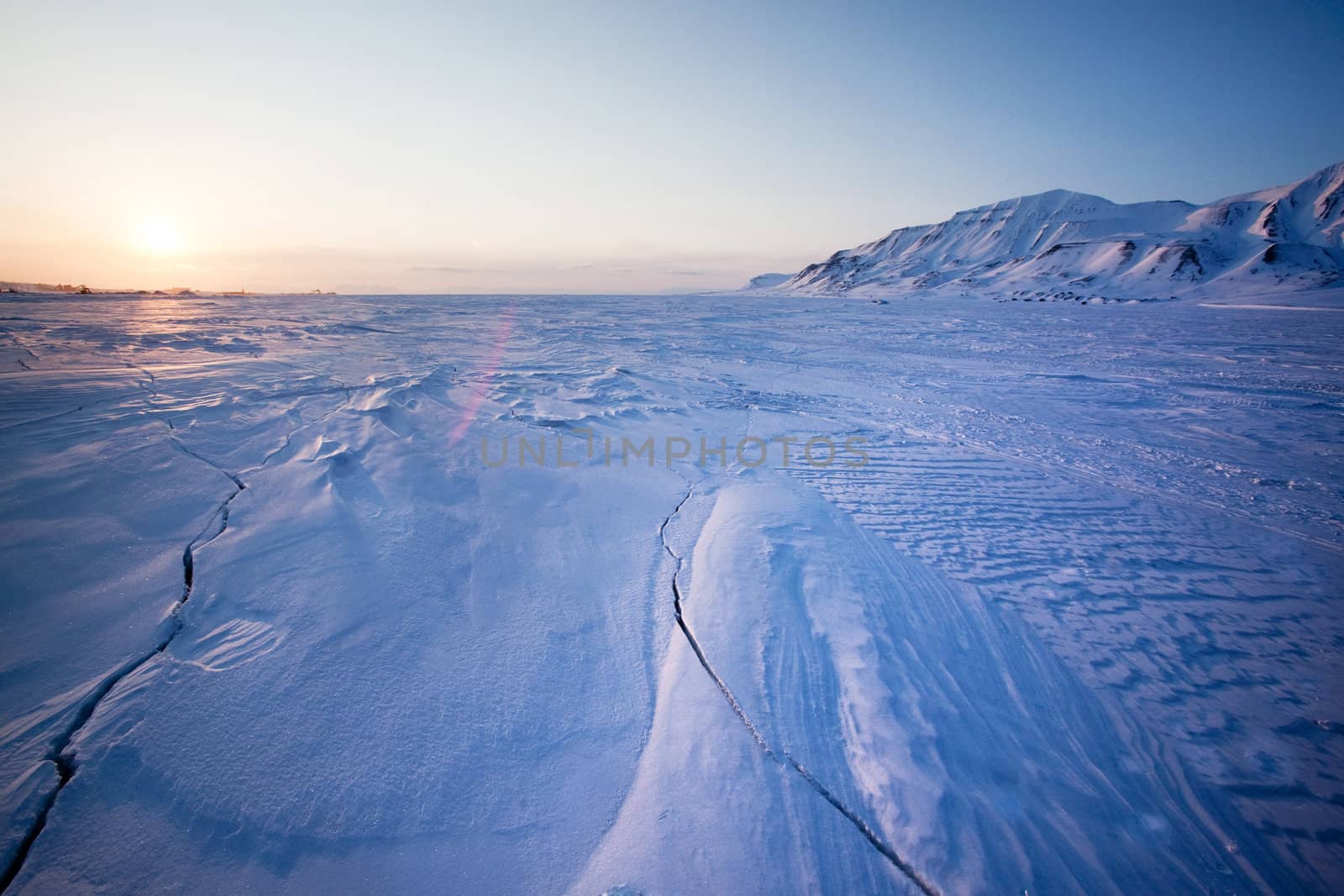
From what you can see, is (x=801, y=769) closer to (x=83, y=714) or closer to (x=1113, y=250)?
(x=83, y=714)

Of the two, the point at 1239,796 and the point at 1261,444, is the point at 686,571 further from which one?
the point at 1261,444

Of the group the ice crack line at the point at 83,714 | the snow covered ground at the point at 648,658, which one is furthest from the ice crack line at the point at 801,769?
the ice crack line at the point at 83,714

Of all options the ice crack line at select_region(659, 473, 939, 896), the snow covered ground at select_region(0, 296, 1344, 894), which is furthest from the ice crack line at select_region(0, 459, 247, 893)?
the ice crack line at select_region(659, 473, 939, 896)

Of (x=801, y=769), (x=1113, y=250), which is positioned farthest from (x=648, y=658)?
(x=1113, y=250)

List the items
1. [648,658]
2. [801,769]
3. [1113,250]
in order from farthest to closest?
[1113,250] → [648,658] → [801,769]

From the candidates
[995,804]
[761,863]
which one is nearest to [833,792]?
[761,863]
